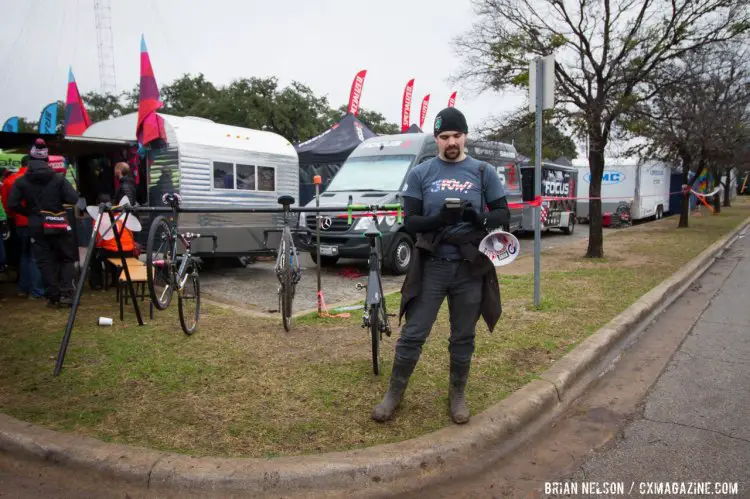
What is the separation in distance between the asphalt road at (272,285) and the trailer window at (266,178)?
1.72 meters

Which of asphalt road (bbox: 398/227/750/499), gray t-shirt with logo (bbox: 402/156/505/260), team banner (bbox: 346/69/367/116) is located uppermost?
team banner (bbox: 346/69/367/116)

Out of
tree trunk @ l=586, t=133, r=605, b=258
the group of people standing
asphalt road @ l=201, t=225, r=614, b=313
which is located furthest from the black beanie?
tree trunk @ l=586, t=133, r=605, b=258

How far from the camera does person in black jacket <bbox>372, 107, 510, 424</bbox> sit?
335cm

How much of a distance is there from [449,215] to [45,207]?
229 inches

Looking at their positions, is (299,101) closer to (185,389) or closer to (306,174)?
(306,174)

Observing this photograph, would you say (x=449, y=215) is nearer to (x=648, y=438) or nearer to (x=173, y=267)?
(x=648, y=438)

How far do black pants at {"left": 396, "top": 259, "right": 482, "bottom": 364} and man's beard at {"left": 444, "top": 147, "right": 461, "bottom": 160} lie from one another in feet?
2.23

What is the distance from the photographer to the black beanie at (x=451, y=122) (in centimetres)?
333

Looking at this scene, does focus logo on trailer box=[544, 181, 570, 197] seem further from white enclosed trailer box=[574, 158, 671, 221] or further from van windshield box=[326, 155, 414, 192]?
van windshield box=[326, 155, 414, 192]

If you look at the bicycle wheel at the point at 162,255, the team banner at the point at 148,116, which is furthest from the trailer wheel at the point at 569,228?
the bicycle wheel at the point at 162,255

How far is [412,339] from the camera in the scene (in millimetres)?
3434

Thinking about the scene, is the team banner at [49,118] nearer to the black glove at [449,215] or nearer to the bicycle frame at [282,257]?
the bicycle frame at [282,257]

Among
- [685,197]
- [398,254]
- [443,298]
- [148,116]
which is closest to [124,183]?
[148,116]

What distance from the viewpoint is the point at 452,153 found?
3.40 m
